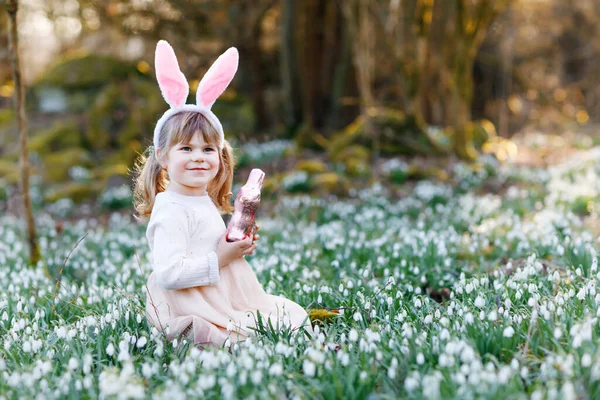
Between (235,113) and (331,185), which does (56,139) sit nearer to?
(235,113)

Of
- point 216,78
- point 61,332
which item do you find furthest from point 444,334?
point 61,332

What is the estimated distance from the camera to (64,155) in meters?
11.1

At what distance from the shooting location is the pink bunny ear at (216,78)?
307 centimetres

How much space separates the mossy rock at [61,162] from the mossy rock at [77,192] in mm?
699

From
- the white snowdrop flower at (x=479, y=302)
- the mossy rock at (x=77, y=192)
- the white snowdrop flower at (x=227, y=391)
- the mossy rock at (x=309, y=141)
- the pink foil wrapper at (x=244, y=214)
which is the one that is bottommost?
the mossy rock at (x=77, y=192)

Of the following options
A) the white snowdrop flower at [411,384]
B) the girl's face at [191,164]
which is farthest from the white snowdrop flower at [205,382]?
the girl's face at [191,164]

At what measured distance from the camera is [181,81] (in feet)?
10.0

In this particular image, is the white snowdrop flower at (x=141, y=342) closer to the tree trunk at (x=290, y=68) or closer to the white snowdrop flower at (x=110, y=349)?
the white snowdrop flower at (x=110, y=349)

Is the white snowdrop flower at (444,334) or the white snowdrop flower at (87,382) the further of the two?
the white snowdrop flower at (444,334)

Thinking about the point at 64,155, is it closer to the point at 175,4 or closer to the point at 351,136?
the point at 175,4

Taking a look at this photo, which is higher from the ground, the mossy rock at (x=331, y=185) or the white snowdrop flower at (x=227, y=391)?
the white snowdrop flower at (x=227, y=391)

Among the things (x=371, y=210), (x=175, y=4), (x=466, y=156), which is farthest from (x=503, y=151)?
(x=175, y=4)

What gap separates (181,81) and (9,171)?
8986 millimetres

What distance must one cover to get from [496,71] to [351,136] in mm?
10067
